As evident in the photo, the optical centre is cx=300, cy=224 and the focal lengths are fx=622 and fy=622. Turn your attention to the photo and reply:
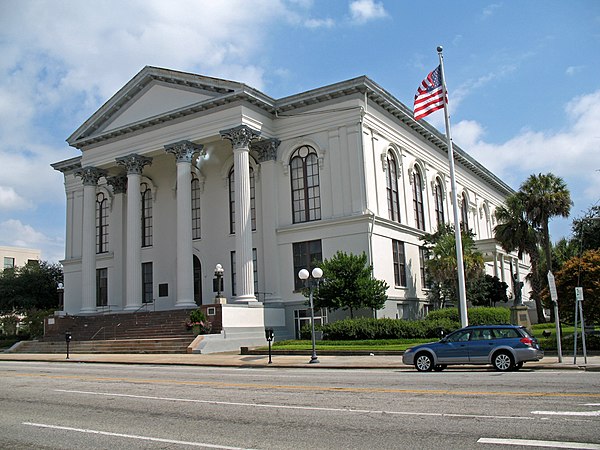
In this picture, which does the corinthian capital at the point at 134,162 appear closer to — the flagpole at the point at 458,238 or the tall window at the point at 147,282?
the tall window at the point at 147,282

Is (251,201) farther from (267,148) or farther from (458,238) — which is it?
(458,238)

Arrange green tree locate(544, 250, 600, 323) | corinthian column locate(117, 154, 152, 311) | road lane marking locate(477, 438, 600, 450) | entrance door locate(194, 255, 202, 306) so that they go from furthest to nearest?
1. entrance door locate(194, 255, 202, 306)
2. corinthian column locate(117, 154, 152, 311)
3. green tree locate(544, 250, 600, 323)
4. road lane marking locate(477, 438, 600, 450)

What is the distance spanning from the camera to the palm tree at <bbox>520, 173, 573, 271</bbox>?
147ft

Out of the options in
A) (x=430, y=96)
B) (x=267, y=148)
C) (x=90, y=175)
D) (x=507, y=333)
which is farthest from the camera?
(x=90, y=175)

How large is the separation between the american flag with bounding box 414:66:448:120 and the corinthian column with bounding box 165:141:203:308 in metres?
16.3

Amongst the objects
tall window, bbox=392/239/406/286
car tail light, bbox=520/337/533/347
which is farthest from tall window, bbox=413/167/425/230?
car tail light, bbox=520/337/533/347

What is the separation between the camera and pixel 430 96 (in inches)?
1111

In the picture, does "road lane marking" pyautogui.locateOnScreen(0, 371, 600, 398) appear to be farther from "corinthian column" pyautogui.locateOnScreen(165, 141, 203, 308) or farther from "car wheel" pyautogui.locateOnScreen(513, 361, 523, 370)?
"corinthian column" pyautogui.locateOnScreen(165, 141, 203, 308)

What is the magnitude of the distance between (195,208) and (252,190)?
5.33 m

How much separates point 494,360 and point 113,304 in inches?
1331

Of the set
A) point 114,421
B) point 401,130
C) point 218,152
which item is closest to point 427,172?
point 401,130

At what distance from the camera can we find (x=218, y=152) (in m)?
42.5

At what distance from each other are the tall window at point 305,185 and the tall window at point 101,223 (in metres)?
17.8

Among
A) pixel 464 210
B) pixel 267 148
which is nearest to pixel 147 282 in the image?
pixel 267 148
